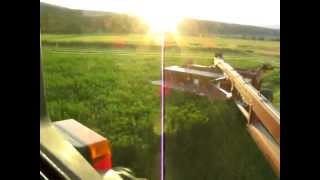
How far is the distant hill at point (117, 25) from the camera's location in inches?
65.4

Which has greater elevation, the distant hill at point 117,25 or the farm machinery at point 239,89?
the distant hill at point 117,25

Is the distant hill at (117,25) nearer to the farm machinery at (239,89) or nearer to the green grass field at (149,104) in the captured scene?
the green grass field at (149,104)

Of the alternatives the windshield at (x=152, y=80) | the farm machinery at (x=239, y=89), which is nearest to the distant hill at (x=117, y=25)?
the windshield at (x=152, y=80)

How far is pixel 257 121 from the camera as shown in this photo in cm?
159

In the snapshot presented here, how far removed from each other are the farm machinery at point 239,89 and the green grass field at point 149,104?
Result: 3 cm

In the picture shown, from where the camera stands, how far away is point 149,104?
163 cm

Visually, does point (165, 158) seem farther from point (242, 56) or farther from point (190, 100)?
point (242, 56)

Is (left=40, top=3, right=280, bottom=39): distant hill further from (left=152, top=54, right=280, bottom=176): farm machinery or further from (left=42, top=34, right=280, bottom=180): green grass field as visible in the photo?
(left=152, top=54, right=280, bottom=176): farm machinery

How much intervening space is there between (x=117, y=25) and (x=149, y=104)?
371 mm

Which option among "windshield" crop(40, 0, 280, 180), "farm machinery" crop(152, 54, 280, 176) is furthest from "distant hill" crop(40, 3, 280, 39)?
"farm machinery" crop(152, 54, 280, 176)

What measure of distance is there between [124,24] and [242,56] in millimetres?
532

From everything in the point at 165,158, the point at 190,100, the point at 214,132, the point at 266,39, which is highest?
the point at 266,39
